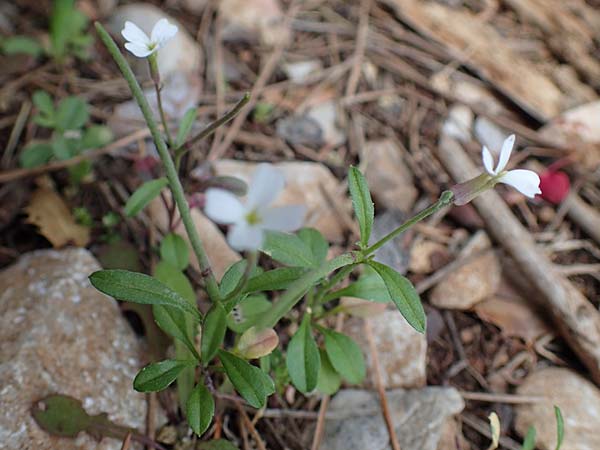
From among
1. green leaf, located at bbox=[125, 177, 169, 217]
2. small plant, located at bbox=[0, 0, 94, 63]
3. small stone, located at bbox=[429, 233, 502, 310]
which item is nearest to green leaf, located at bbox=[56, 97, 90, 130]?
small plant, located at bbox=[0, 0, 94, 63]

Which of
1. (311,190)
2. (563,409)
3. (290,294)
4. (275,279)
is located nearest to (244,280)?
(290,294)

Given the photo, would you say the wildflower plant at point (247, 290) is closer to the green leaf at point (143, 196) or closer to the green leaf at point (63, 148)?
the green leaf at point (143, 196)

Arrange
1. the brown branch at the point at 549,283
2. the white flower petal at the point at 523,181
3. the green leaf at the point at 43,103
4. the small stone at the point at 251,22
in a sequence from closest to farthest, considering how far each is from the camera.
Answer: the white flower petal at the point at 523,181 < the brown branch at the point at 549,283 < the green leaf at the point at 43,103 < the small stone at the point at 251,22

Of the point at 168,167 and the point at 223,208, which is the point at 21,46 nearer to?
the point at 168,167

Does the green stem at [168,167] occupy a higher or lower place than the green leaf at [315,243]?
higher

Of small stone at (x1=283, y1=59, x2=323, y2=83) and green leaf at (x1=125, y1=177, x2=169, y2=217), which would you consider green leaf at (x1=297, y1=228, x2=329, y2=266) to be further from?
small stone at (x1=283, y1=59, x2=323, y2=83)

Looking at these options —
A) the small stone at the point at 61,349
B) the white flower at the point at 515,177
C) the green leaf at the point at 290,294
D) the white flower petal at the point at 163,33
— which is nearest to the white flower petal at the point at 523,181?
the white flower at the point at 515,177
